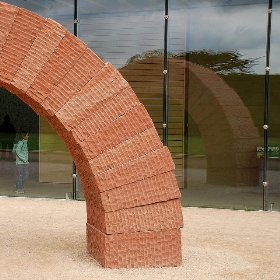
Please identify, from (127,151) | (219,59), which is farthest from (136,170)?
(219,59)

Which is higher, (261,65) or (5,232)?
(261,65)

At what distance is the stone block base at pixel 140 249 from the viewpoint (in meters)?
7.32

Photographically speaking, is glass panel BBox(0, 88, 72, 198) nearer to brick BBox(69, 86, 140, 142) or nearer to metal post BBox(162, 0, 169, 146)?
metal post BBox(162, 0, 169, 146)

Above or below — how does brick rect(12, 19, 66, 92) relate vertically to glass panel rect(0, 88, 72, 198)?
above

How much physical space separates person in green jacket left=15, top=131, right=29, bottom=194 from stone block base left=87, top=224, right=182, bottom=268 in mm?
7358

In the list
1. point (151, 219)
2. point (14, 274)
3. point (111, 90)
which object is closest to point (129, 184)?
point (151, 219)

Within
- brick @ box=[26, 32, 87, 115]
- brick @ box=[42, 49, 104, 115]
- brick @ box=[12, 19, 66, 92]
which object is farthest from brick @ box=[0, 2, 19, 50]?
brick @ box=[42, 49, 104, 115]

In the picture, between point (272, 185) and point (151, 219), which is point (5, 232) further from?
point (272, 185)

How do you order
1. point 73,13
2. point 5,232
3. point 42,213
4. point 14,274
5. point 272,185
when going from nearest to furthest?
point 14,274
point 5,232
point 42,213
point 272,185
point 73,13

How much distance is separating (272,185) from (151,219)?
6.61 m

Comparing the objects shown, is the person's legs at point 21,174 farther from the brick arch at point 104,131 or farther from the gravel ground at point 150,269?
the brick arch at point 104,131

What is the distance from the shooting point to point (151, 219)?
7.38 metres

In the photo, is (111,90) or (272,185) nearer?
(111,90)

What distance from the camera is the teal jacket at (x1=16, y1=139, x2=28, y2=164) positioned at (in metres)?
14.5
